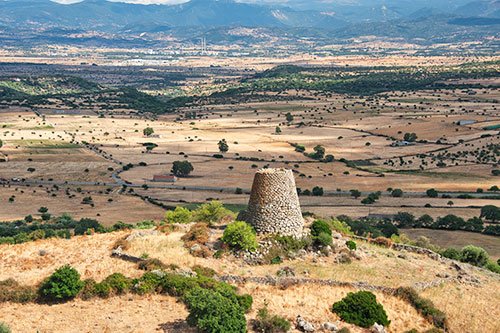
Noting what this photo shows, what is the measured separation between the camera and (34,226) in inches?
2498

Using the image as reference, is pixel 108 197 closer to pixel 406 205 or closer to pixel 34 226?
pixel 34 226

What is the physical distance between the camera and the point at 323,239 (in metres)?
35.6

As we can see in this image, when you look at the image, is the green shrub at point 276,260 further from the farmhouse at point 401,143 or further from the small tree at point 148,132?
the small tree at point 148,132

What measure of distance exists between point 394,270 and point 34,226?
38.8 meters

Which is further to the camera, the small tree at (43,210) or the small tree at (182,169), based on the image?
the small tree at (182,169)

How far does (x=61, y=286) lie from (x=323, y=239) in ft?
43.3

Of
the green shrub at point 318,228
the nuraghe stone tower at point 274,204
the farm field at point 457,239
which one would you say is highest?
the nuraghe stone tower at point 274,204

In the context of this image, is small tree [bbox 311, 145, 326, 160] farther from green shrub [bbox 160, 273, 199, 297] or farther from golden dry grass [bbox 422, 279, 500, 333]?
green shrub [bbox 160, 273, 199, 297]

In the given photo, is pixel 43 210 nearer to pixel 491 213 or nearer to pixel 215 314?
pixel 491 213

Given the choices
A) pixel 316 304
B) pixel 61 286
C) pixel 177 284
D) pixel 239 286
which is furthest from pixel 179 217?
pixel 316 304

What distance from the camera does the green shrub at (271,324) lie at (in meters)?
26.0

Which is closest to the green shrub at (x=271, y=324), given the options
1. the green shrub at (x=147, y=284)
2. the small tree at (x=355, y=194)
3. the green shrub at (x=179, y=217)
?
the green shrub at (x=147, y=284)

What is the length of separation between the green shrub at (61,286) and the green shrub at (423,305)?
14.1m

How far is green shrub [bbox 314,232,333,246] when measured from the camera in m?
35.7
